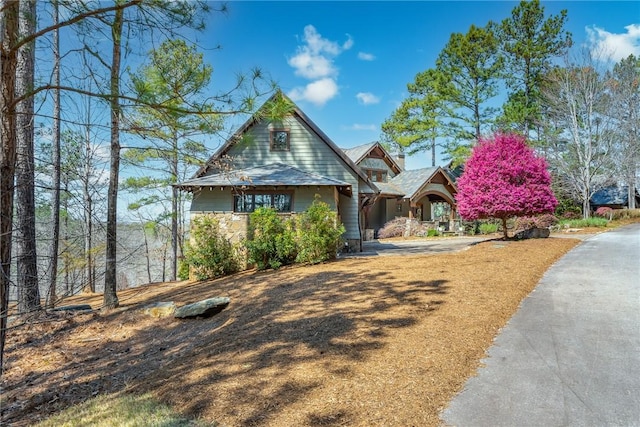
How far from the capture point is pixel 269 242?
1114cm

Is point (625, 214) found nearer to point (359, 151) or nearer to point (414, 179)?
point (414, 179)

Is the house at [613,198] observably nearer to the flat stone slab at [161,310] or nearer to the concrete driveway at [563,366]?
the concrete driveway at [563,366]

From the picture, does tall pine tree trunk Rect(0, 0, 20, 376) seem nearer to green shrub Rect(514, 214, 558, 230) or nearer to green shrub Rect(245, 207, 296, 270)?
green shrub Rect(245, 207, 296, 270)

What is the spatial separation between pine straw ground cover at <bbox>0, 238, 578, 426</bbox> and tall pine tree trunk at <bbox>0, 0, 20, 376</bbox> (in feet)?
2.88

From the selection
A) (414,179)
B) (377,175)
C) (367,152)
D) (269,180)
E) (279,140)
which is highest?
(367,152)

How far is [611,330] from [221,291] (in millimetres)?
7715

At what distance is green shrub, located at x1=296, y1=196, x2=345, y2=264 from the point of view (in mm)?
10930

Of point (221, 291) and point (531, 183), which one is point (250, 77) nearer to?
point (221, 291)

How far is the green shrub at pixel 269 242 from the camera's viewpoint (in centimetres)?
1111

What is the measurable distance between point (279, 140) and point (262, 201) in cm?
336

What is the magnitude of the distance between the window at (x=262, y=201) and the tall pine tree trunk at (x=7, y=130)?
9460 millimetres

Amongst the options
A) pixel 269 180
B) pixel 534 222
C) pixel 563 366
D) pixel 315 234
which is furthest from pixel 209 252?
pixel 534 222

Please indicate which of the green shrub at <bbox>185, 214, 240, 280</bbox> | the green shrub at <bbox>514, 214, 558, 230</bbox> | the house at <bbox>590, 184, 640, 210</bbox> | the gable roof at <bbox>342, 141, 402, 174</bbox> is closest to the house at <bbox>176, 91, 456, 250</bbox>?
the green shrub at <bbox>185, 214, 240, 280</bbox>

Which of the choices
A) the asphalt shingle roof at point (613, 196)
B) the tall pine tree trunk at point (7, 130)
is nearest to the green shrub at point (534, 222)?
the asphalt shingle roof at point (613, 196)
